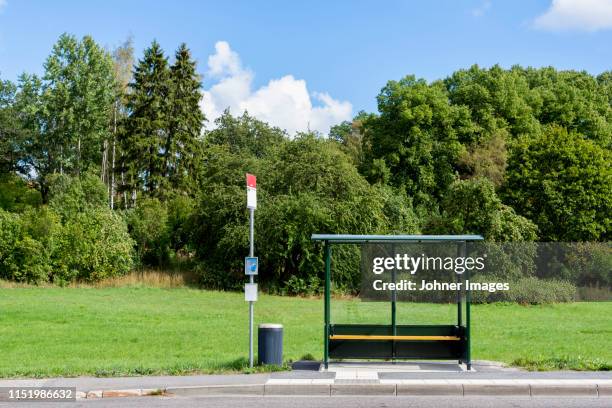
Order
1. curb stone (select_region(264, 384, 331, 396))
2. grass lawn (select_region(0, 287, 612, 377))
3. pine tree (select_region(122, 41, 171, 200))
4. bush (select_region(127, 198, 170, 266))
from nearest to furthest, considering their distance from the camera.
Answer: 1. curb stone (select_region(264, 384, 331, 396))
2. grass lawn (select_region(0, 287, 612, 377))
3. bush (select_region(127, 198, 170, 266))
4. pine tree (select_region(122, 41, 171, 200))

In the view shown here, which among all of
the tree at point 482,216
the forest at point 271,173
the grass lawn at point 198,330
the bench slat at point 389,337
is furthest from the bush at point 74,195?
the bench slat at point 389,337

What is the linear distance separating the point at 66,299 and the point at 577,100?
149 ft

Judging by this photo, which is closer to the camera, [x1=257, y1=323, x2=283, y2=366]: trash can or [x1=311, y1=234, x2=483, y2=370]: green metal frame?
[x1=257, y1=323, x2=283, y2=366]: trash can

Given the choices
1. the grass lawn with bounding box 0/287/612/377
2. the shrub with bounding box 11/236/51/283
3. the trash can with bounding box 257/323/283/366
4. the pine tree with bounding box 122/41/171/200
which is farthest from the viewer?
the pine tree with bounding box 122/41/171/200

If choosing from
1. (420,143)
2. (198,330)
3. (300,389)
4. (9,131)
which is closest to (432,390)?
(300,389)

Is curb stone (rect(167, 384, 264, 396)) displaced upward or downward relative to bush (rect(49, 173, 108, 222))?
downward

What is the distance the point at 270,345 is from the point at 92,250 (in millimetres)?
31170

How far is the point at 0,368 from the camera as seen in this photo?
14750mm

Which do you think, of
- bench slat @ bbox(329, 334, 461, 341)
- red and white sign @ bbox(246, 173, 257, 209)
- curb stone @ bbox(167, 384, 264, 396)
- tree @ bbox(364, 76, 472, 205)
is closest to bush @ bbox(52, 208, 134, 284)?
tree @ bbox(364, 76, 472, 205)

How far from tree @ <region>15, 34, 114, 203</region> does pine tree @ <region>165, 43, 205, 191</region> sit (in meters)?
5.23

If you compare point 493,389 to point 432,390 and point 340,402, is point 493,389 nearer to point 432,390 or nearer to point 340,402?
point 432,390

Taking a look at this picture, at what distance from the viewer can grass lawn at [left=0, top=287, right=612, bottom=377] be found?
49.7ft

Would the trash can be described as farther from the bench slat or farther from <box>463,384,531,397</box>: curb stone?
<box>463,384,531,397</box>: curb stone

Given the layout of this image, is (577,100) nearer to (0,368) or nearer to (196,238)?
(196,238)
